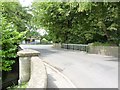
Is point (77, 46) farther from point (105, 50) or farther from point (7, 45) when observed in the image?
point (7, 45)

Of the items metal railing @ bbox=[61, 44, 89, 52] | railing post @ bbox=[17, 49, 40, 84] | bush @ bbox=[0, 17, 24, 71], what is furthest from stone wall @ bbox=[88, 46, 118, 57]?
railing post @ bbox=[17, 49, 40, 84]

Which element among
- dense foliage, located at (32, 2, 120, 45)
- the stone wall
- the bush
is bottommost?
the stone wall

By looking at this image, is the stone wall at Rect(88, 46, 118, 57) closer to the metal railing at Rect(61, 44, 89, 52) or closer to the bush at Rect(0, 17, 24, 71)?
the metal railing at Rect(61, 44, 89, 52)

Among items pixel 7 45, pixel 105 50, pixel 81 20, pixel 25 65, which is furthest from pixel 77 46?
pixel 25 65

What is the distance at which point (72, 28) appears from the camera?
32.5 meters

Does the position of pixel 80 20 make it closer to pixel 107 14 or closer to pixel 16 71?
pixel 107 14

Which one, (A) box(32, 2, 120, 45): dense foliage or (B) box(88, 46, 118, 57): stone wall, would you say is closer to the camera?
(A) box(32, 2, 120, 45): dense foliage

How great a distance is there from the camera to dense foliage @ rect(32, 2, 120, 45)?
64.0 ft

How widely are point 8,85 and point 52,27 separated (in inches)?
922

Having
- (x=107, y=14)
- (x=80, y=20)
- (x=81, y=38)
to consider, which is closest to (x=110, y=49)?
(x=107, y=14)

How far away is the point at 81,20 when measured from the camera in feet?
81.1

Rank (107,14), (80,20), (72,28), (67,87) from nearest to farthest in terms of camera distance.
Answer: (67,87), (107,14), (80,20), (72,28)

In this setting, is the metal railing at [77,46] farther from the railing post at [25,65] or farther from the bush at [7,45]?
the railing post at [25,65]

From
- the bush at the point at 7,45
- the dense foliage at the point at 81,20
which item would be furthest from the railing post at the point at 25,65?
the dense foliage at the point at 81,20
